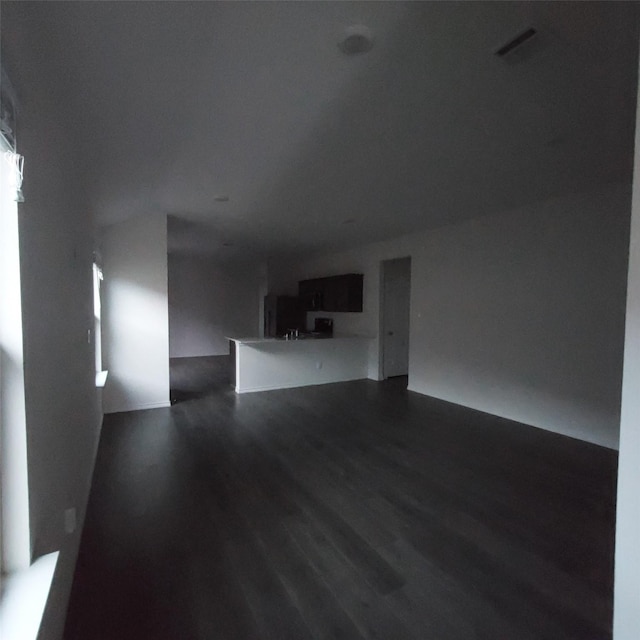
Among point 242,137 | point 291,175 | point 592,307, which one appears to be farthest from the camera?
point 592,307

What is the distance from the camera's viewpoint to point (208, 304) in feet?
33.0

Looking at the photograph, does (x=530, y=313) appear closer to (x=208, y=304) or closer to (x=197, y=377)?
(x=197, y=377)

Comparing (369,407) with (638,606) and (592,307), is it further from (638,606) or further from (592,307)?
(638,606)

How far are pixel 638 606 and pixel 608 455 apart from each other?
11.1 ft

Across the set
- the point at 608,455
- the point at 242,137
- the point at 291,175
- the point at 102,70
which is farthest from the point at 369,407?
the point at 102,70

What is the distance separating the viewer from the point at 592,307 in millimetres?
3691

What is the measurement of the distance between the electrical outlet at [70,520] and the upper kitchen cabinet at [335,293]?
5.81 metres

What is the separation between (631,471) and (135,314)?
16.8 feet

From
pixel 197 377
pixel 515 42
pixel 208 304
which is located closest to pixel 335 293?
pixel 197 377

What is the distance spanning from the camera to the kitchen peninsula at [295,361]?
5801 millimetres

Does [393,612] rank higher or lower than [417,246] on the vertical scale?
lower

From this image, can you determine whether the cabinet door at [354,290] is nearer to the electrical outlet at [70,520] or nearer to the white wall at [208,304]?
the white wall at [208,304]

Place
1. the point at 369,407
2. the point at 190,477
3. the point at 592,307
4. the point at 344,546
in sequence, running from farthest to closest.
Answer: the point at 369,407
the point at 592,307
the point at 190,477
the point at 344,546

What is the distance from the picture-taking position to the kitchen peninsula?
19.0 ft
